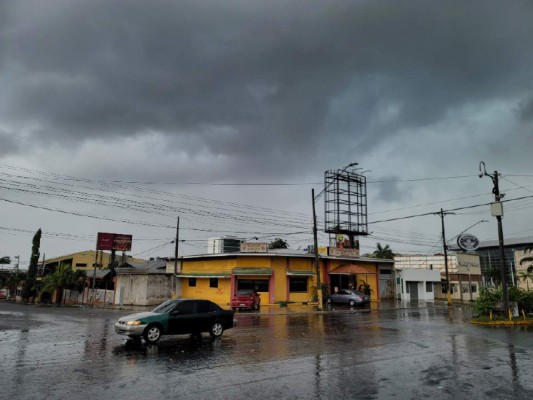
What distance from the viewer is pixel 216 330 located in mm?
16047

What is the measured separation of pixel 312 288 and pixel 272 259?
5.11 metres

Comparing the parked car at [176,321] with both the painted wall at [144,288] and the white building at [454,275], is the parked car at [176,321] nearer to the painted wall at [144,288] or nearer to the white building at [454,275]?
the painted wall at [144,288]

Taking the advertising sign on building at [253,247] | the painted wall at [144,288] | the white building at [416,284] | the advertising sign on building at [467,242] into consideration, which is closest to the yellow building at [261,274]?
the advertising sign on building at [253,247]

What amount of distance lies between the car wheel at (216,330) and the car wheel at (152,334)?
7.41 feet

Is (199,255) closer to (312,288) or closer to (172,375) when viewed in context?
(312,288)

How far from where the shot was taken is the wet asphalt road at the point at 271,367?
26.3ft

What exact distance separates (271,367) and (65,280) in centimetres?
4772

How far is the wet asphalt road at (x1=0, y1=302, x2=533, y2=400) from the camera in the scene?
8.03 m

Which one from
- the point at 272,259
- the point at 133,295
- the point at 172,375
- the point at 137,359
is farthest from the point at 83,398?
the point at 133,295

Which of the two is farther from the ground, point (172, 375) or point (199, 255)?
point (199, 255)

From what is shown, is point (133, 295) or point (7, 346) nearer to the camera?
point (7, 346)

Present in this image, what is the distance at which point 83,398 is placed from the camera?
24.6 ft

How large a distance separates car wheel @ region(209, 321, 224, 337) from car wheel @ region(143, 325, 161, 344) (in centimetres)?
226

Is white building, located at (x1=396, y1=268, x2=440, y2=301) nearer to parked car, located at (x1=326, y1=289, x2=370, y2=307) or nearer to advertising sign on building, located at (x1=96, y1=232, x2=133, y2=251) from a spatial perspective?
parked car, located at (x1=326, y1=289, x2=370, y2=307)
